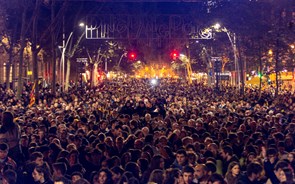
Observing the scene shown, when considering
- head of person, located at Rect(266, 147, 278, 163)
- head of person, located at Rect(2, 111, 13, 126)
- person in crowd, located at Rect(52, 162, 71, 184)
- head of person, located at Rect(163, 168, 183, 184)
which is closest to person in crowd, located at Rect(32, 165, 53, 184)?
person in crowd, located at Rect(52, 162, 71, 184)

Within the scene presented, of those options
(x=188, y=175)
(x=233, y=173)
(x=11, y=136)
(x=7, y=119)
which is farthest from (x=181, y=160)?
(x=7, y=119)

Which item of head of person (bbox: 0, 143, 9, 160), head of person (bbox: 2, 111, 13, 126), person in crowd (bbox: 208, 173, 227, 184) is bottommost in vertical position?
person in crowd (bbox: 208, 173, 227, 184)

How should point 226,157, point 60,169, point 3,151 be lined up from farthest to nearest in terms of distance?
point 226,157 < point 3,151 < point 60,169

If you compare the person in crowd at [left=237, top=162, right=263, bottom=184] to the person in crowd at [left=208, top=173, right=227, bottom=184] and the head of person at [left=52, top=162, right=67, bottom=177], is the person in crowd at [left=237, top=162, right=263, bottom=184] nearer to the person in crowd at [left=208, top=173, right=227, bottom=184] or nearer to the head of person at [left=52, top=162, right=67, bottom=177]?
the person in crowd at [left=208, top=173, right=227, bottom=184]

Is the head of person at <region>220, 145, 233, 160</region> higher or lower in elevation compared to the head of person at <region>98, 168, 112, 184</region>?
higher

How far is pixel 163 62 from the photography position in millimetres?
143750

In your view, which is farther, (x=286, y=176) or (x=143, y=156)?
(x=143, y=156)

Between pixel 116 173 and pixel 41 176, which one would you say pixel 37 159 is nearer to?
pixel 41 176

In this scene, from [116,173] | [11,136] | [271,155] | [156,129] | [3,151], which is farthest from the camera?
[156,129]

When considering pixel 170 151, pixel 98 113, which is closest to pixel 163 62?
pixel 98 113

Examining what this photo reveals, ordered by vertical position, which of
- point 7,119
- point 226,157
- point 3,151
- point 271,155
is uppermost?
point 7,119

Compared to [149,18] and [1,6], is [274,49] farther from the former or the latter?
[1,6]

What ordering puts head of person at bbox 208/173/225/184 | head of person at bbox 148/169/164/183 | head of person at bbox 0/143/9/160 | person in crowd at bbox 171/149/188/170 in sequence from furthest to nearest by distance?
person in crowd at bbox 171/149/188/170, head of person at bbox 0/143/9/160, head of person at bbox 148/169/164/183, head of person at bbox 208/173/225/184

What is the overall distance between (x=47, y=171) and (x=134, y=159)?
2.60 meters
